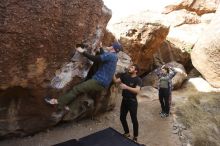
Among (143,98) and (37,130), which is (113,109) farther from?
(37,130)

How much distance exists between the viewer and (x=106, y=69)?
8.71 m

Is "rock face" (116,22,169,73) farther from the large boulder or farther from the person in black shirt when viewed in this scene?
the person in black shirt

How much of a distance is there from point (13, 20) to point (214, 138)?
283 inches

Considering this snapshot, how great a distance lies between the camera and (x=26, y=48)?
752 centimetres

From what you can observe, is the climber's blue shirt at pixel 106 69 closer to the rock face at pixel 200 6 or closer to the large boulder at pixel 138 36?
the large boulder at pixel 138 36

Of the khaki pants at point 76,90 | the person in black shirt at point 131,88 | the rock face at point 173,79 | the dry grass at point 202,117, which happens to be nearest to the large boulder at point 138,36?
the rock face at point 173,79

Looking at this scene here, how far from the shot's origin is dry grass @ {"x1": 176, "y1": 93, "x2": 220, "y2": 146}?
10.6 metres

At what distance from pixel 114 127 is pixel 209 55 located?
621 centimetres

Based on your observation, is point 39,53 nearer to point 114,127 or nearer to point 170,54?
point 114,127

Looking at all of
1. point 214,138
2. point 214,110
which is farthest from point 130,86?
point 214,110

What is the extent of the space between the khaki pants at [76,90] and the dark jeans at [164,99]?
2.96 metres

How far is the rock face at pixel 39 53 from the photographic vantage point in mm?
7242

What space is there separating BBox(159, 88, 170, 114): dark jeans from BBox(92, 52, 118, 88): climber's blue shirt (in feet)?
9.25

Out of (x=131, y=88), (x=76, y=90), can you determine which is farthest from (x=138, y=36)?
(x=76, y=90)
